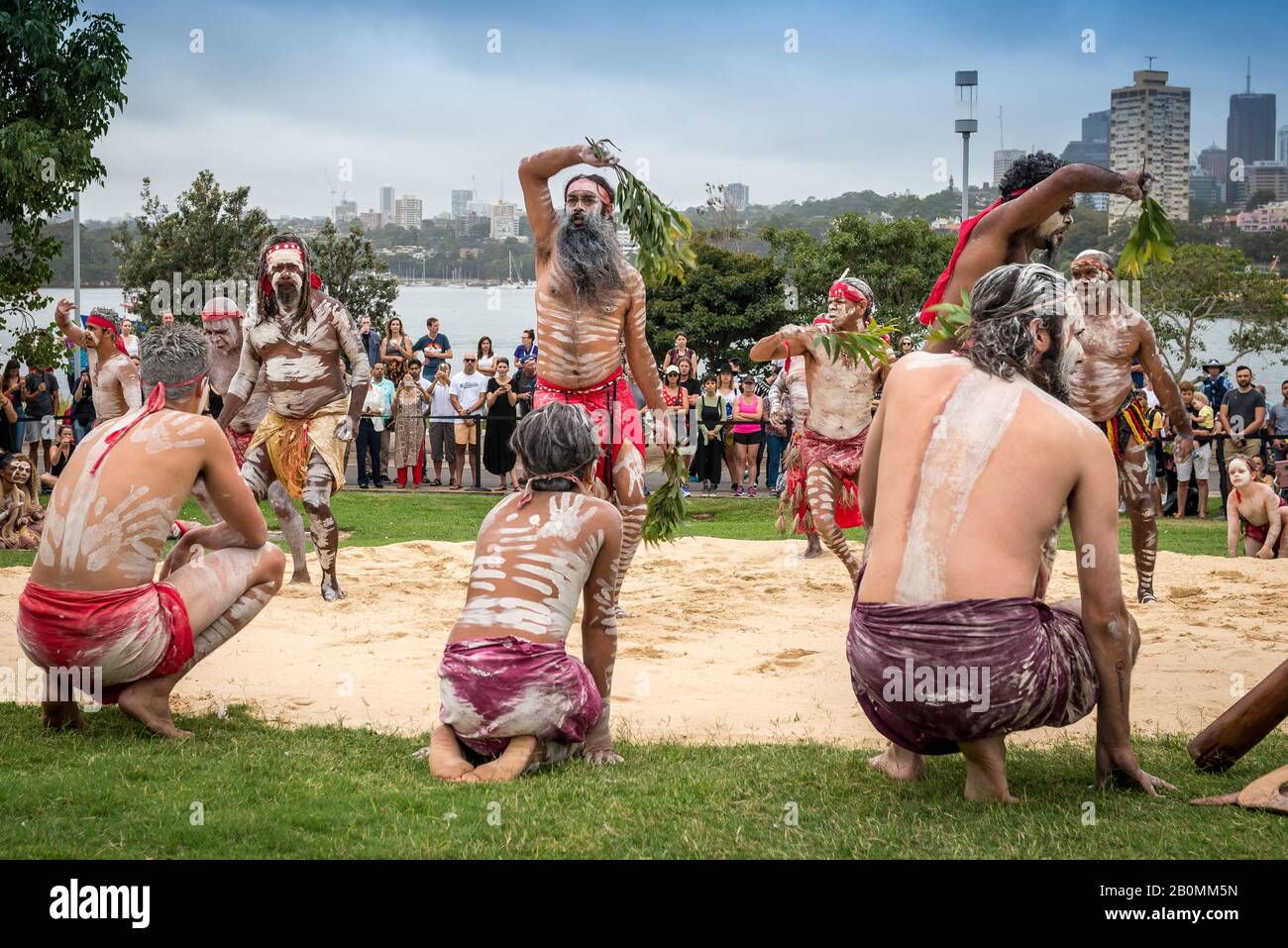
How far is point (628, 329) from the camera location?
685cm

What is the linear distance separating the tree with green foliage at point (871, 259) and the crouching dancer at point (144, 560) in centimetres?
2123

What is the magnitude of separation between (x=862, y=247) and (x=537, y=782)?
2333 cm

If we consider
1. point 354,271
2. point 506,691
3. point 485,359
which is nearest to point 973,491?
point 506,691

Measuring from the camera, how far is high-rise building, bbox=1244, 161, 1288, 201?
107 feet

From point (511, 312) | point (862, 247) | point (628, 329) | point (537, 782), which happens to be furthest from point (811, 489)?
point (511, 312)

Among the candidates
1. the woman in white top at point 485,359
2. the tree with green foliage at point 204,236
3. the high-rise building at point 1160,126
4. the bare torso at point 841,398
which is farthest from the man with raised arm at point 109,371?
the high-rise building at point 1160,126

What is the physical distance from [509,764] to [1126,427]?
16.4 ft

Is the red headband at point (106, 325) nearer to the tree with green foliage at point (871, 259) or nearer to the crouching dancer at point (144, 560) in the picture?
the crouching dancer at point (144, 560)

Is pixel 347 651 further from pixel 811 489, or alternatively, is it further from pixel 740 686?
pixel 811 489

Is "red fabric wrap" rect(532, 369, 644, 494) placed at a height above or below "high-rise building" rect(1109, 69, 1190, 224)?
below

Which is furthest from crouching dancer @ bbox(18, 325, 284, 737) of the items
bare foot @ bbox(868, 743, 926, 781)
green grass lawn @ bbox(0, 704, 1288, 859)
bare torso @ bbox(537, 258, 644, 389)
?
bare foot @ bbox(868, 743, 926, 781)

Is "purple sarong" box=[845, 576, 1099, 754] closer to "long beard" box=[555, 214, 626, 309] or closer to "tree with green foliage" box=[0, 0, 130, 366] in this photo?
"long beard" box=[555, 214, 626, 309]

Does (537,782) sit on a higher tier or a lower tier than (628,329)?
lower

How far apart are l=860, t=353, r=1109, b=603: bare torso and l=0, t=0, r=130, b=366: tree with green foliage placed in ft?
43.8
